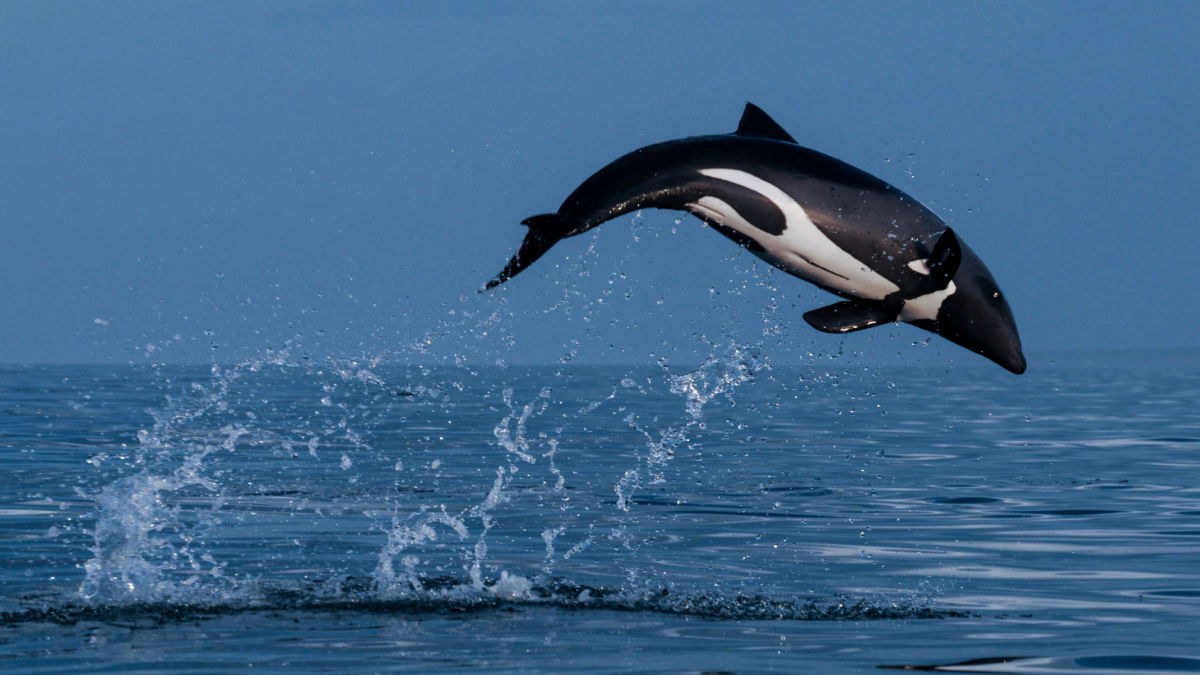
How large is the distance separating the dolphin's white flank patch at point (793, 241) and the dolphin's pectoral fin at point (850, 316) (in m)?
0.29

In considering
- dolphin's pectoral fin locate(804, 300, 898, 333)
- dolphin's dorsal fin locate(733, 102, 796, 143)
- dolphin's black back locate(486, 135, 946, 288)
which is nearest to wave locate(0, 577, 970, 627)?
dolphin's pectoral fin locate(804, 300, 898, 333)

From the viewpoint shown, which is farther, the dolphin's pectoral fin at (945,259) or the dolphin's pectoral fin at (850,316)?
the dolphin's pectoral fin at (850,316)

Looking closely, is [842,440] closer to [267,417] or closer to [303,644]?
[267,417]

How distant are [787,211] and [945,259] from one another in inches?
35.8

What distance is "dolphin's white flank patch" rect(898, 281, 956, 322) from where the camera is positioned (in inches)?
336

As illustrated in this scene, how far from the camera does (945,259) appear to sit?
8.19 m

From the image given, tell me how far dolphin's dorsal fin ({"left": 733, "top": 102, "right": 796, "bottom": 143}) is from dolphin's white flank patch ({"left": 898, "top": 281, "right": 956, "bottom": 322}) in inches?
46.8

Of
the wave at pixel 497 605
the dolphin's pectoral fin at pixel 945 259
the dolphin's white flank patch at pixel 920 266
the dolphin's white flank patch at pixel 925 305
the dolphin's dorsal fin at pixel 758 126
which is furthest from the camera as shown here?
the wave at pixel 497 605

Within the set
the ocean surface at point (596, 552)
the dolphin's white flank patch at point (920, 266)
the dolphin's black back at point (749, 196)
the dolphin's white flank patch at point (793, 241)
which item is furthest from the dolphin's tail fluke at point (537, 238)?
the dolphin's white flank patch at point (920, 266)

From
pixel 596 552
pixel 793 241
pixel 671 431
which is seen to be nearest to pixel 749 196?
pixel 793 241

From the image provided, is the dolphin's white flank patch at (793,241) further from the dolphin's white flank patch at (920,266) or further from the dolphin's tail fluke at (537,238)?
the dolphin's tail fluke at (537,238)

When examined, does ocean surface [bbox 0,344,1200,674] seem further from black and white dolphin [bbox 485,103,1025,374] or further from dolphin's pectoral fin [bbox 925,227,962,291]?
dolphin's pectoral fin [bbox 925,227,962,291]

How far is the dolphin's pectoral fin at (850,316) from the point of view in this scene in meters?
8.58

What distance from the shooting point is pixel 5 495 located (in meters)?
16.9
